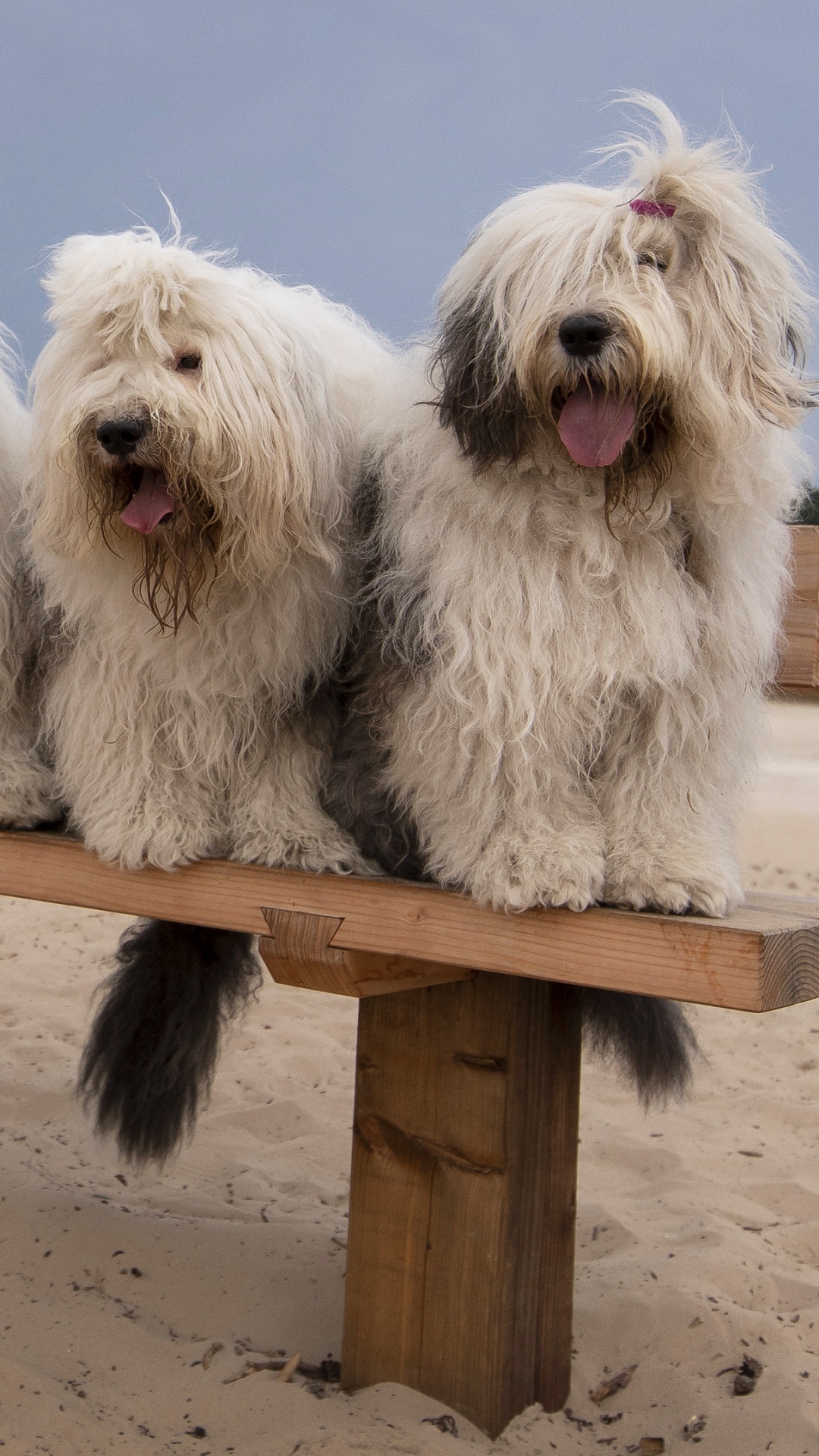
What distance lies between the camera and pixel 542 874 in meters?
1.88

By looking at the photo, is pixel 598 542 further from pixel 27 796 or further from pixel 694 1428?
pixel 694 1428

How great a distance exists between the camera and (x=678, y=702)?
6.37 feet

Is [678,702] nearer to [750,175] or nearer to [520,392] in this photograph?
[520,392]

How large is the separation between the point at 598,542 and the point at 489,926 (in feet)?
1.78

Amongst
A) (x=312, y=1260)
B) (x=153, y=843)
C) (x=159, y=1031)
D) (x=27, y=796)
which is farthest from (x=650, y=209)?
(x=312, y=1260)

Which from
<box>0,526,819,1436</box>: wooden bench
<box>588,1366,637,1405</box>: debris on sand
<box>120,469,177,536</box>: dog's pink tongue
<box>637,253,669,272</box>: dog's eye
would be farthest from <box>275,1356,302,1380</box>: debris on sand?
<box>637,253,669,272</box>: dog's eye

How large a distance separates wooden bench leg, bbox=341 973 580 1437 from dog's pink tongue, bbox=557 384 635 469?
90cm

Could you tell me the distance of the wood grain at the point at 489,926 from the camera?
1762 millimetres

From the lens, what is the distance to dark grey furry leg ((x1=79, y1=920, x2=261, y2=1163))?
8.52ft

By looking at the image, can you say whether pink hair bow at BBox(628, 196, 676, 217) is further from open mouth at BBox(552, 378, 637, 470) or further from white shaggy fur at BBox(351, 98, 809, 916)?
open mouth at BBox(552, 378, 637, 470)

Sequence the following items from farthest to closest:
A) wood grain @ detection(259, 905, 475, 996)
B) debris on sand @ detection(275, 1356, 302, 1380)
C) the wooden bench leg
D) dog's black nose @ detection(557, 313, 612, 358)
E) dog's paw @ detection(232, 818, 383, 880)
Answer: debris on sand @ detection(275, 1356, 302, 1380) → the wooden bench leg → dog's paw @ detection(232, 818, 383, 880) → wood grain @ detection(259, 905, 475, 996) → dog's black nose @ detection(557, 313, 612, 358)

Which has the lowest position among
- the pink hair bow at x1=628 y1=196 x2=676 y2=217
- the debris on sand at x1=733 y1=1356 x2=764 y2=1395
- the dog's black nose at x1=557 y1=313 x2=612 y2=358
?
the debris on sand at x1=733 y1=1356 x2=764 y2=1395

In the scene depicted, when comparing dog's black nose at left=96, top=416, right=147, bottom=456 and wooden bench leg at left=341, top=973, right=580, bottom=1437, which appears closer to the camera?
dog's black nose at left=96, top=416, right=147, bottom=456

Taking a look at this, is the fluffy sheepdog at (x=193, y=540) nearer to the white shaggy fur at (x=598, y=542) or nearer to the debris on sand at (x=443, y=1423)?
the white shaggy fur at (x=598, y=542)
